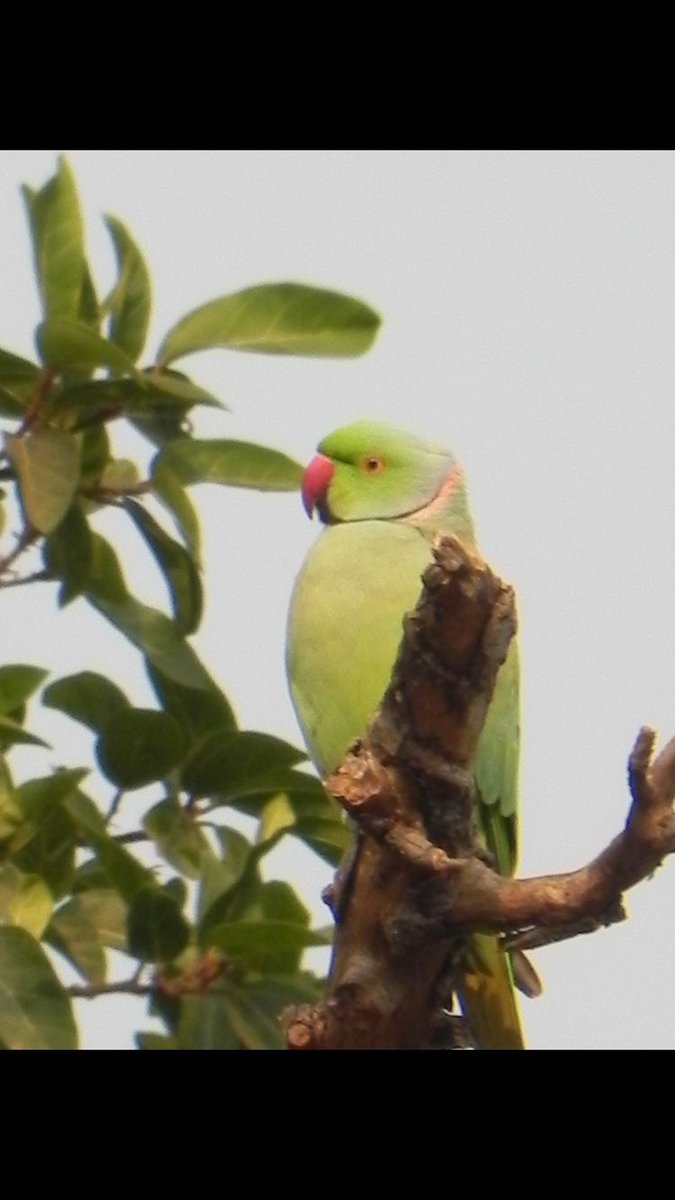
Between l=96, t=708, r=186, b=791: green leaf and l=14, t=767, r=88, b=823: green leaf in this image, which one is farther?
l=96, t=708, r=186, b=791: green leaf

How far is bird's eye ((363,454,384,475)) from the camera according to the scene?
3719 mm

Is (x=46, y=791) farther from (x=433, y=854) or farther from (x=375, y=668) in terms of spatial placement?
(x=433, y=854)

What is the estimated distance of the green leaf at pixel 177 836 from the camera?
10.4 ft

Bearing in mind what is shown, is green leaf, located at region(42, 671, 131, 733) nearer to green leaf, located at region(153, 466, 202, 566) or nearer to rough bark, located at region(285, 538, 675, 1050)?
green leaf, located at region(153, 466, 202, 566)

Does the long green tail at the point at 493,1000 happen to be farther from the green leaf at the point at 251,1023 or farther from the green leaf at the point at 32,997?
the green leaf at the point at 32,997

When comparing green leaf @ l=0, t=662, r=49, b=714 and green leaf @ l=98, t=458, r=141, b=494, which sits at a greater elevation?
green leaf @ l=98, t=458, r=141, b=494

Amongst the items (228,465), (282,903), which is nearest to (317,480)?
(228,465)

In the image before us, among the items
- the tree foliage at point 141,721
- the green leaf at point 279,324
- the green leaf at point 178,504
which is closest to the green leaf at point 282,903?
the tree foliage at point 141,721

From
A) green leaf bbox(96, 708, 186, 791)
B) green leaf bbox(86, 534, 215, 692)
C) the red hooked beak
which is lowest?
green leaf bbox(96, 708, 186, 791)

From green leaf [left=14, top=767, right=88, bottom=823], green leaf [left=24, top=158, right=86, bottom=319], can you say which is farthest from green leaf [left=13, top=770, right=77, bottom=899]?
green leaf [left=24, top=158, right=86, bottom=319]

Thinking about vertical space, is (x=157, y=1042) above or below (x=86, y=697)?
below

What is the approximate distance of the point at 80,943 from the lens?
10.0 ft

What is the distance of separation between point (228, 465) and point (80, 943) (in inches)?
32.0
